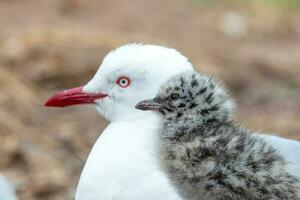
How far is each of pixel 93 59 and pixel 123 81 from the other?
290 cm

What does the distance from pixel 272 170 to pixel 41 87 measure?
338 cm

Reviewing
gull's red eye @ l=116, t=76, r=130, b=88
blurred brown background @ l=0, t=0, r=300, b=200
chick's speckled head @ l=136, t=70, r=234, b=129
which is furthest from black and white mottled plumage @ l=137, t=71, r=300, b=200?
blurred brown background @ l=0, t=0, r=300, b=200

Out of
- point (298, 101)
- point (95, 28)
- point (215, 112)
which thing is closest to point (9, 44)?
point (95, 28)

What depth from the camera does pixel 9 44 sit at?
8.19m

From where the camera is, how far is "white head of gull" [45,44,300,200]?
4.66 metres

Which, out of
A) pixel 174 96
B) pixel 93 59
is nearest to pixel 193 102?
pixel 174 96

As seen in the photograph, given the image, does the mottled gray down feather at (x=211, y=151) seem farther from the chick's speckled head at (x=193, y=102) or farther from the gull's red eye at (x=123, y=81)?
the gull's red eye at (x=123, y=81)

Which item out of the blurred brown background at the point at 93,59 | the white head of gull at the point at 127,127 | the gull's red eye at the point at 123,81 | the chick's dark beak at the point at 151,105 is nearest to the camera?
the white head of gull at the point at 127,127

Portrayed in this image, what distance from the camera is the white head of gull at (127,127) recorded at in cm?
466

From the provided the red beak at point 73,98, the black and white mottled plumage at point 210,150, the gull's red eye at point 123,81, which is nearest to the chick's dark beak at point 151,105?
the black and white mottled plumage at point 210,150

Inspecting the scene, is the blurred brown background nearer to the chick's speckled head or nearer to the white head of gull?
the white head of gull

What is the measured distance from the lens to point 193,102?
472 centimetres

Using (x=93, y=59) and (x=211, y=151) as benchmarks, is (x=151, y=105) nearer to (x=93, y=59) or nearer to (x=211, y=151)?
(x=211, y=151)

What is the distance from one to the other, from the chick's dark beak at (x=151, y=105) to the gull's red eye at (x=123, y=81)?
215 millimetres
